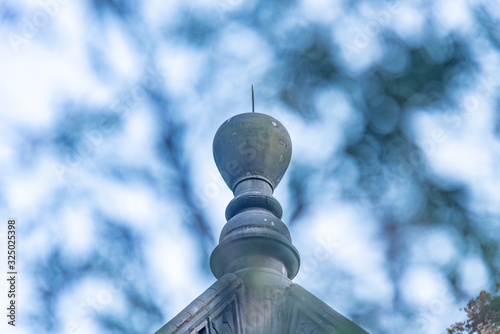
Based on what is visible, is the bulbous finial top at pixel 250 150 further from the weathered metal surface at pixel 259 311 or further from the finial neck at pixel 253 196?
the weathered metal surface at pixel 259 311

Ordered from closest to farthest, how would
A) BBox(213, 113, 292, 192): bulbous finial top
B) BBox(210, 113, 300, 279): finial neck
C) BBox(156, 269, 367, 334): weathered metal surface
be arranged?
BBox(156, 269, 367, 334): weathered metal surface < BBox(210, 113, 300, 279): finial neck < BBox(213, 113, 292, 192): bulbous finial top

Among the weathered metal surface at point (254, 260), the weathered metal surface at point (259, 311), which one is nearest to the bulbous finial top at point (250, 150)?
the weathered metal surface at point (254, 260)

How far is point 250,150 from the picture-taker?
8.25 m

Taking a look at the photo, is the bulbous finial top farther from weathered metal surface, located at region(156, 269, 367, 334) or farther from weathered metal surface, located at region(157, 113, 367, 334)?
weathered metal surface, located at region(156, 269, 367, 334)

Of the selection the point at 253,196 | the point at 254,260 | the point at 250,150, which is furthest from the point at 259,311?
the point at 250,150

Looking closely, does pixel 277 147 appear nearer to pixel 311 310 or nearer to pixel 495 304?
pixel 311 310

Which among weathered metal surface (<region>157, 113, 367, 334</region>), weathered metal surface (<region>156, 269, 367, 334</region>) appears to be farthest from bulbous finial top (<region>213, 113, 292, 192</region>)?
weathered metal surface (<region>156, 269, 367, 334</region>)

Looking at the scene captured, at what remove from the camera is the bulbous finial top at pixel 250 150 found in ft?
27.0

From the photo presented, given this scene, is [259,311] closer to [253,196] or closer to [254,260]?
[254,260]

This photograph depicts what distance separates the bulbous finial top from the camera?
8227 mm

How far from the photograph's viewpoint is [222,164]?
8359 mm

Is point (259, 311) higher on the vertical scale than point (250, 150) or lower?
lower

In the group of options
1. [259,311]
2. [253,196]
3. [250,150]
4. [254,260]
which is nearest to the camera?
[259,311]

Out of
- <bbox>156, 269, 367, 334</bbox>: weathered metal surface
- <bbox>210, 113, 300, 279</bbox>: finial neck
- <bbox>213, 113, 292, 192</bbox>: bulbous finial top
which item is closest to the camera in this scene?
<bbox>156, 269, 367, 334</bbox>: weathered metal surface
